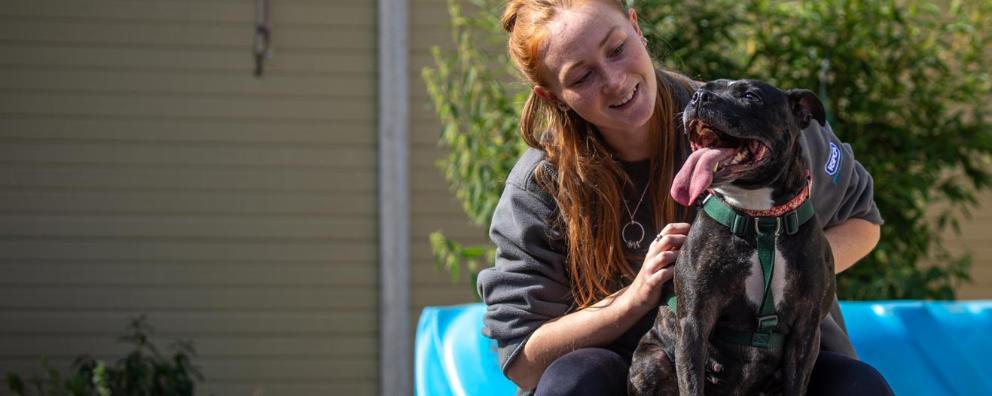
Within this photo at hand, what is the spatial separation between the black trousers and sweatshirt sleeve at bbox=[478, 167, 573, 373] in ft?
0.73

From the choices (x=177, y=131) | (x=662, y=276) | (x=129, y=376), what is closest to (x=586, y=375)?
(x=662, y=276)

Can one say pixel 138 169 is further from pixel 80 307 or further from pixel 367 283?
pixel 367 283

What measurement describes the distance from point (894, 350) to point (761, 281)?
1.61m

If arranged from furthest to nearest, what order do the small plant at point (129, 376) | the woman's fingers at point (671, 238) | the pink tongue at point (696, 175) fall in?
the small plant at point (129, 376), the woman's fingers at point (671, 238), the pink tongue at point (696, 175)

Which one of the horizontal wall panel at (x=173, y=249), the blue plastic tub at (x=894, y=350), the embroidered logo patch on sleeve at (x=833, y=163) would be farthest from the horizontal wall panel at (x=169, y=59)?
the embroidered logo patch on sleeve at (x=833, y=163)

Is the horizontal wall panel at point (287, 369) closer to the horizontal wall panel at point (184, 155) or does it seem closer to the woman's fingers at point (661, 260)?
the horizontal wall panel at point (184, 155)

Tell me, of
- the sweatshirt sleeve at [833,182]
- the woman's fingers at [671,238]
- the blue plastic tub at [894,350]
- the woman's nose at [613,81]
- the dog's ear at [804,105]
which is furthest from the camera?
the blue plastic tub at [894,350]

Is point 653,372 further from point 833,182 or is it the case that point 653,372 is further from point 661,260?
Result: point 833,182

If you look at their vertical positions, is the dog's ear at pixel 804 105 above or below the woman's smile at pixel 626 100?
above

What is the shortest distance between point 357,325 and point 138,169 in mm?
1286

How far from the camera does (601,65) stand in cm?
252

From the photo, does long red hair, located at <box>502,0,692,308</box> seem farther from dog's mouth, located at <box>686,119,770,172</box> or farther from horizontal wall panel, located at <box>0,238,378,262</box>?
horizontal wall panel, located at <box>0,238,378,262</box>

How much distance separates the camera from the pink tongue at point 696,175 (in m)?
1.96

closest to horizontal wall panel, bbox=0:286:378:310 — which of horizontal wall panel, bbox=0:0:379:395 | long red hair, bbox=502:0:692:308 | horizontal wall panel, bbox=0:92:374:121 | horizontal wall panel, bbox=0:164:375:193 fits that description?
horizontal wall panel, bbox=0:0:379:395
